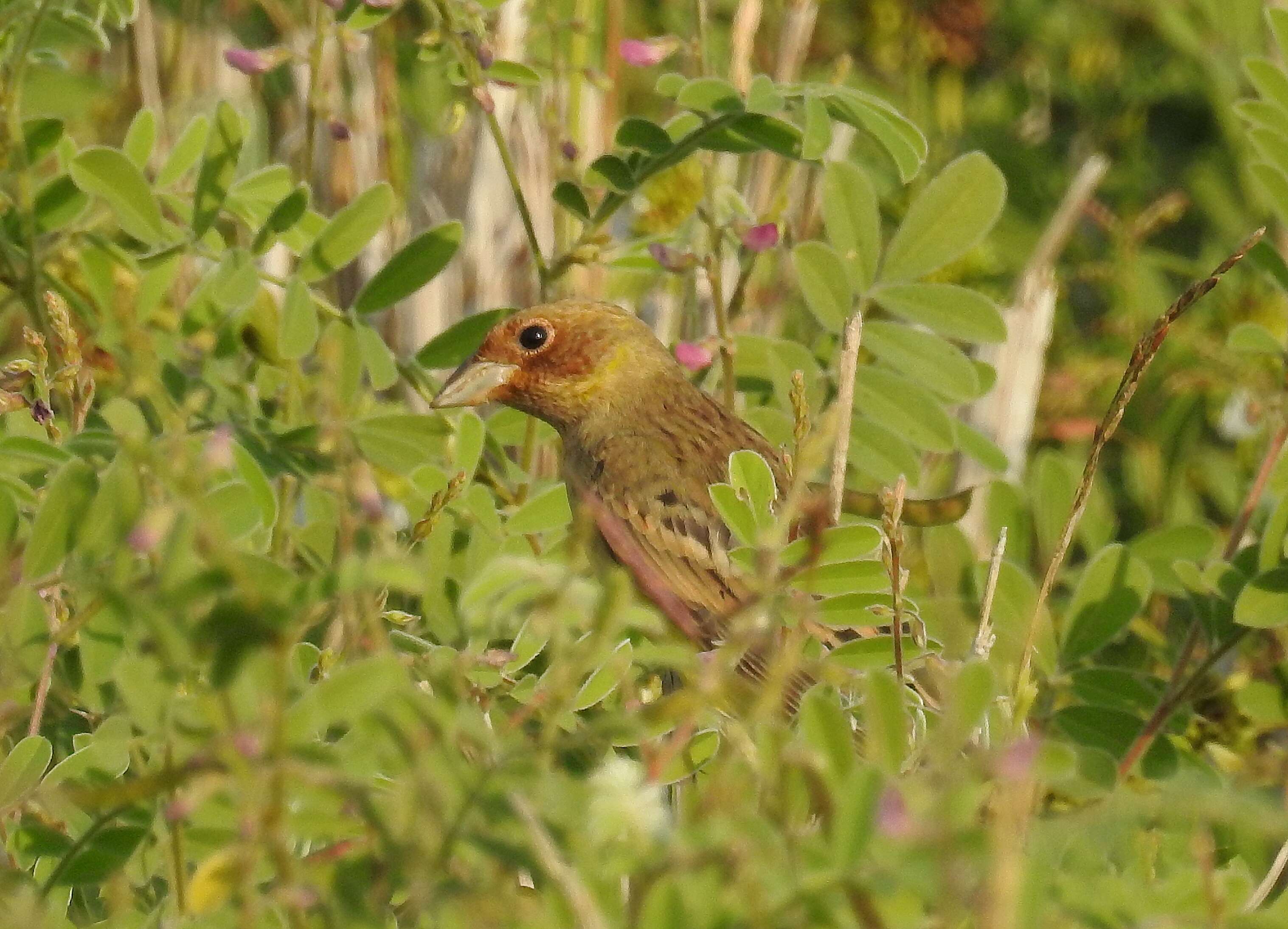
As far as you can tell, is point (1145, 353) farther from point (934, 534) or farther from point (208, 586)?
point (208, 586)

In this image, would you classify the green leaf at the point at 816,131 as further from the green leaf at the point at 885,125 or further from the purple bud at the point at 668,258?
the purple bud at the point at 668,258

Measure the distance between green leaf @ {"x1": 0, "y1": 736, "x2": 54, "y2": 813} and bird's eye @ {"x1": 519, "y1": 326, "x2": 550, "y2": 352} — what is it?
1.30m

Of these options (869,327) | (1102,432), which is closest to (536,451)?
(869,327)

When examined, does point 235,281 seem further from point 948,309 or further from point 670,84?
point 948,309

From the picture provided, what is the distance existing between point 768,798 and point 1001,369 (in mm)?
2124

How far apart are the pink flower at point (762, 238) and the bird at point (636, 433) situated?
0.99ft

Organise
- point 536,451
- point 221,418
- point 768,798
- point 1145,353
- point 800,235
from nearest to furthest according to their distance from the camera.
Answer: point 768,798 → point 1145,353 → point 221,418 → point 536,451 → point 800,235

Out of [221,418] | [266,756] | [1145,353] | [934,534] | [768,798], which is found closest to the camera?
[266,756]

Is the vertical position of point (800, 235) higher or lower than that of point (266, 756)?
lower

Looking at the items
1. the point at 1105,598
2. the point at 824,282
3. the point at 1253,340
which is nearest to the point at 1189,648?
the point at 1105,598

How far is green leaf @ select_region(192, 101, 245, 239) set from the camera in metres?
2.57

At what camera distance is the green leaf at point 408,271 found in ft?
8.67

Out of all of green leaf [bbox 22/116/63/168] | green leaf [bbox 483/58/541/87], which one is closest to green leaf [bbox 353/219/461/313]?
green leaf [bbox 483/58/541/87]

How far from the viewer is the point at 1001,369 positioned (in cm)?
346
